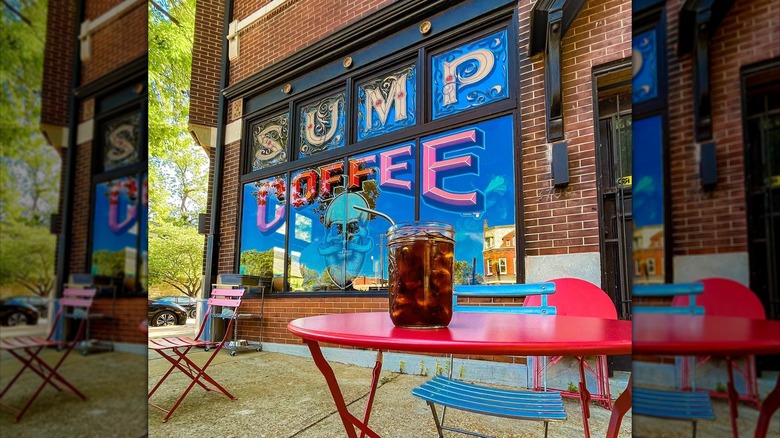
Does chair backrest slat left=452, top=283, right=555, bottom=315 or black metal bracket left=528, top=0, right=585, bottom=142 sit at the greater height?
black metal bracket left=528, top=0, right=585, bottom=142

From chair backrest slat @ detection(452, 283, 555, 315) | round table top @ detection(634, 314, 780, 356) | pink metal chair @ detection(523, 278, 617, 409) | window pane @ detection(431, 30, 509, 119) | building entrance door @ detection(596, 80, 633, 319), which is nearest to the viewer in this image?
round table top @ detection(634, 314, 780, 356)

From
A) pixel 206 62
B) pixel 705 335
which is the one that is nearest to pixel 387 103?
pixel 206 62

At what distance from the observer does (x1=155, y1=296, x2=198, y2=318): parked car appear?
Result: 678 cm

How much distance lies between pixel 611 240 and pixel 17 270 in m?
3.94

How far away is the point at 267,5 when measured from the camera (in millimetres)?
6223

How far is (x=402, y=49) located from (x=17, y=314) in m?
4.80

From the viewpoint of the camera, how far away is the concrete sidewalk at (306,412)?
8.29 ft

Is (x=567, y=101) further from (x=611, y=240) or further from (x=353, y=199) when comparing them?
(x=353, y=199)

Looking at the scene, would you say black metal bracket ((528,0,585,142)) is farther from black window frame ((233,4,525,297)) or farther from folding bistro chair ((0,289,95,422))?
folding bistro chair ((0,289,95,422))

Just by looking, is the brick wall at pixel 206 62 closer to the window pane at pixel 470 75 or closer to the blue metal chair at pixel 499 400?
the window pane at pixel 470 75

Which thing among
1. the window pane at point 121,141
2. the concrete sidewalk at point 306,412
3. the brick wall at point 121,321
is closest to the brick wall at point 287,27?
the concrete sidewalk at point 306,412

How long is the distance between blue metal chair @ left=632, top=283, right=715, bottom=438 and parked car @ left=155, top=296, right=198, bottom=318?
7.06 metres

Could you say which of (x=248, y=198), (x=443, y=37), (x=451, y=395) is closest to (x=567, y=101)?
(x=443, y=37)

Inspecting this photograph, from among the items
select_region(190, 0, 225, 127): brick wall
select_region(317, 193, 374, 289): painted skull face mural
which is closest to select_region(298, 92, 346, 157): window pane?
select_region(317, 193, 374, 289): painted skull face mural
